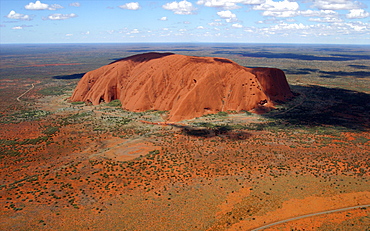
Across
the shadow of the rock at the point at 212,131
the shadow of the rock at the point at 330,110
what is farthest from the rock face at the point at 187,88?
the shadow of the rock at the point at 330,110

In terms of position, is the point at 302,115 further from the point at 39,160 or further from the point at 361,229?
the point at 39,160

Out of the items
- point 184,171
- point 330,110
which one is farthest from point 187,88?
point 330,110

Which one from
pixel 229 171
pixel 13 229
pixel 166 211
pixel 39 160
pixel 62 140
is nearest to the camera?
pixel 13 229

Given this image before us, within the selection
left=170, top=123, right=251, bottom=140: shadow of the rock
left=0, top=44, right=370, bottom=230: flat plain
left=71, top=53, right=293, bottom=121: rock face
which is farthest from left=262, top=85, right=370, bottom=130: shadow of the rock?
left=170, top=123, right=251, bottom=140: shadow of the rock

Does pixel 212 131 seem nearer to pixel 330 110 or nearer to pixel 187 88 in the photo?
pixel 187 88

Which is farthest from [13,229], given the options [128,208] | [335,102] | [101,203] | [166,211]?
[335,102]

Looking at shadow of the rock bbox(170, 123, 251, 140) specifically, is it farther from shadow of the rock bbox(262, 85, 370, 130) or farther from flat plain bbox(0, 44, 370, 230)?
shadow of the rock bbox(262, 85, 370, 130)

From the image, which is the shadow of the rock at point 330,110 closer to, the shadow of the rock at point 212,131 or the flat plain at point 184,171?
the flat plain at point 184,171
